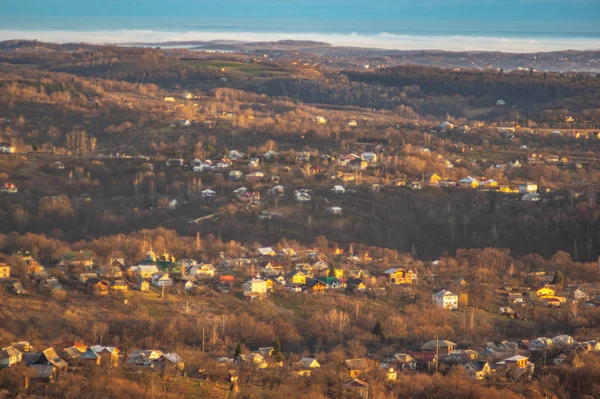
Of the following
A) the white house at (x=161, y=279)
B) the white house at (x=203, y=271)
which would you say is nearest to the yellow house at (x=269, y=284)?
the white house at (x=203, y=271)

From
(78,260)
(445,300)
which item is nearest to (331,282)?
(445,300)

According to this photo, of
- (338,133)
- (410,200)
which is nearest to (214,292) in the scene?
(410,200)

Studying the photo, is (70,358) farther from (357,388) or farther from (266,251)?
(266,251)

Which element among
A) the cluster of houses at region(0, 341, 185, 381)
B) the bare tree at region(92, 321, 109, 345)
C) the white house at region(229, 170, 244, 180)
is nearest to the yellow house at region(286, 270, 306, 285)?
the bare tree at region(92, 321, 109, 345)

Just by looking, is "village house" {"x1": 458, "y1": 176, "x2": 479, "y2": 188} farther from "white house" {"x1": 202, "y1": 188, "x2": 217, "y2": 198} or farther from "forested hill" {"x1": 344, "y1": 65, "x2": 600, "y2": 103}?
"forested hill" {"x1": 344, "y1": 65, "x2": 600, "y2": 103}

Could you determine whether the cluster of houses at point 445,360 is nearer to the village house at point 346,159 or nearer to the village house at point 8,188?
the village house at point 8,188

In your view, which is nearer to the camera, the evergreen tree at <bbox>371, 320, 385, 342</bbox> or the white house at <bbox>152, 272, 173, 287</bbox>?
the evergreen tree at <bbox>371, 320, 385, 342</bbox>

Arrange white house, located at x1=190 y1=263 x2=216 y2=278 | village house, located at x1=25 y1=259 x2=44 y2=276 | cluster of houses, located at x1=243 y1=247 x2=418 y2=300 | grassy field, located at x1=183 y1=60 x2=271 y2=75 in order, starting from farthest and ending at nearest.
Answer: grassy field, located at x1=183 y1=60 x2=271 y2=75, white house, located at x1=190 y1=263 x2=216 y2=278, cluster of houses, located at x1=243 y1=247 x2=418 y2=300, village house, located at x1=25 y1=259 x2=44 y2=276

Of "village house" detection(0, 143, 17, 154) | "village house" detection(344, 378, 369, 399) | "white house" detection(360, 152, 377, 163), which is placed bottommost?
"village house" detection(344, 378, 369, 399)
